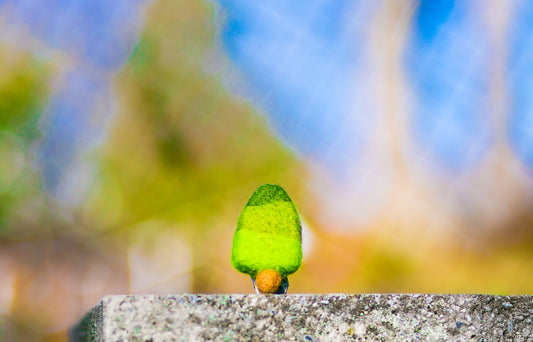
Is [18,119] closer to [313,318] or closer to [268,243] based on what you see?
[268,243]

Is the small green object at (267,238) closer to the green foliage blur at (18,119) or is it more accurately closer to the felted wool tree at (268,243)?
the felted wool tree at (268,243)

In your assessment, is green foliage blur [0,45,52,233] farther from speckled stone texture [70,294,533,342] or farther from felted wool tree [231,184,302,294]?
speckled stone texture [70,294,533,342]

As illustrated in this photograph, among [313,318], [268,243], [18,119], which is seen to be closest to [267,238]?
[268,243]


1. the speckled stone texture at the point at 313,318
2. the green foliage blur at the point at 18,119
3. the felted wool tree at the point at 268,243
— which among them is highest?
the green foliage blur at the point at 18,119

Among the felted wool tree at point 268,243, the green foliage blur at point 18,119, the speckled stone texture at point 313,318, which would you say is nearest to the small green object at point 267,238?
the felted wool tree at point 268,243

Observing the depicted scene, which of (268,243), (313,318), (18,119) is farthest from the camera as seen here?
(18,119)

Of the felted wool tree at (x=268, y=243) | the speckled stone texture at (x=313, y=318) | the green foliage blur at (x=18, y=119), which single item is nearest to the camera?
the speckled stone texture at (x=313, y=318)

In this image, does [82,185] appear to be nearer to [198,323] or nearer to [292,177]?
[292,177]

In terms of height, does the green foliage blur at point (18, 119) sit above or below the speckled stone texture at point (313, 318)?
above
